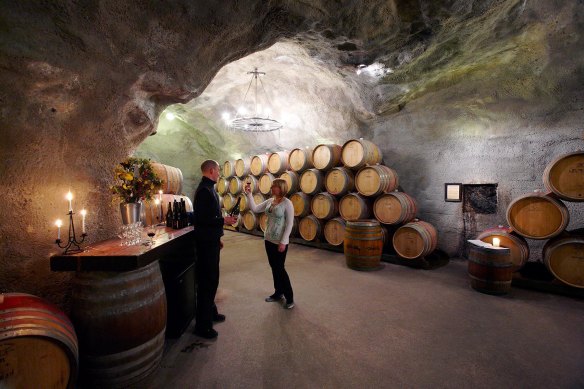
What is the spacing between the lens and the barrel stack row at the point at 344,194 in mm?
5281

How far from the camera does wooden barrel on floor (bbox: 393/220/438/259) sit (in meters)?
5.01

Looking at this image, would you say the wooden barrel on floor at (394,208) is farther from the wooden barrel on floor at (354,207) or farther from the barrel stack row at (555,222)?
the barrel stack row at (555,222)

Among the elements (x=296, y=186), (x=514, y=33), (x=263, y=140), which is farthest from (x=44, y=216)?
(x=263, y=140)

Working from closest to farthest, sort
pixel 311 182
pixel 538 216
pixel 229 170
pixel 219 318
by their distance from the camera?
1. pixel 219 318
2. pixel 538 216
3. pixel 311 182
4. pixel 229 170

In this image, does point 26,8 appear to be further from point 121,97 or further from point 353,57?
point 353,57

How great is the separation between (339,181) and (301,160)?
1.31m

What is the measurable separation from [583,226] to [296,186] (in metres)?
5.40

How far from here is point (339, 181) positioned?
20.4 feet

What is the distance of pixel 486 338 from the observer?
9.27 feet

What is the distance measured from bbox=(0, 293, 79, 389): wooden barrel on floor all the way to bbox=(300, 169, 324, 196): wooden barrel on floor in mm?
5371

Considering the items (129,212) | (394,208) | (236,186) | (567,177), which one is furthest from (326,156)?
(129,212)

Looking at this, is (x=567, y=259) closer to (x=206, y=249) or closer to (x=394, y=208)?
(x=394, y=208)

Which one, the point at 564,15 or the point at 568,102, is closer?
the point at 564,15

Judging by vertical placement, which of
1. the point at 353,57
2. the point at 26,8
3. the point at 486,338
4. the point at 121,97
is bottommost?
the point at 486,338
